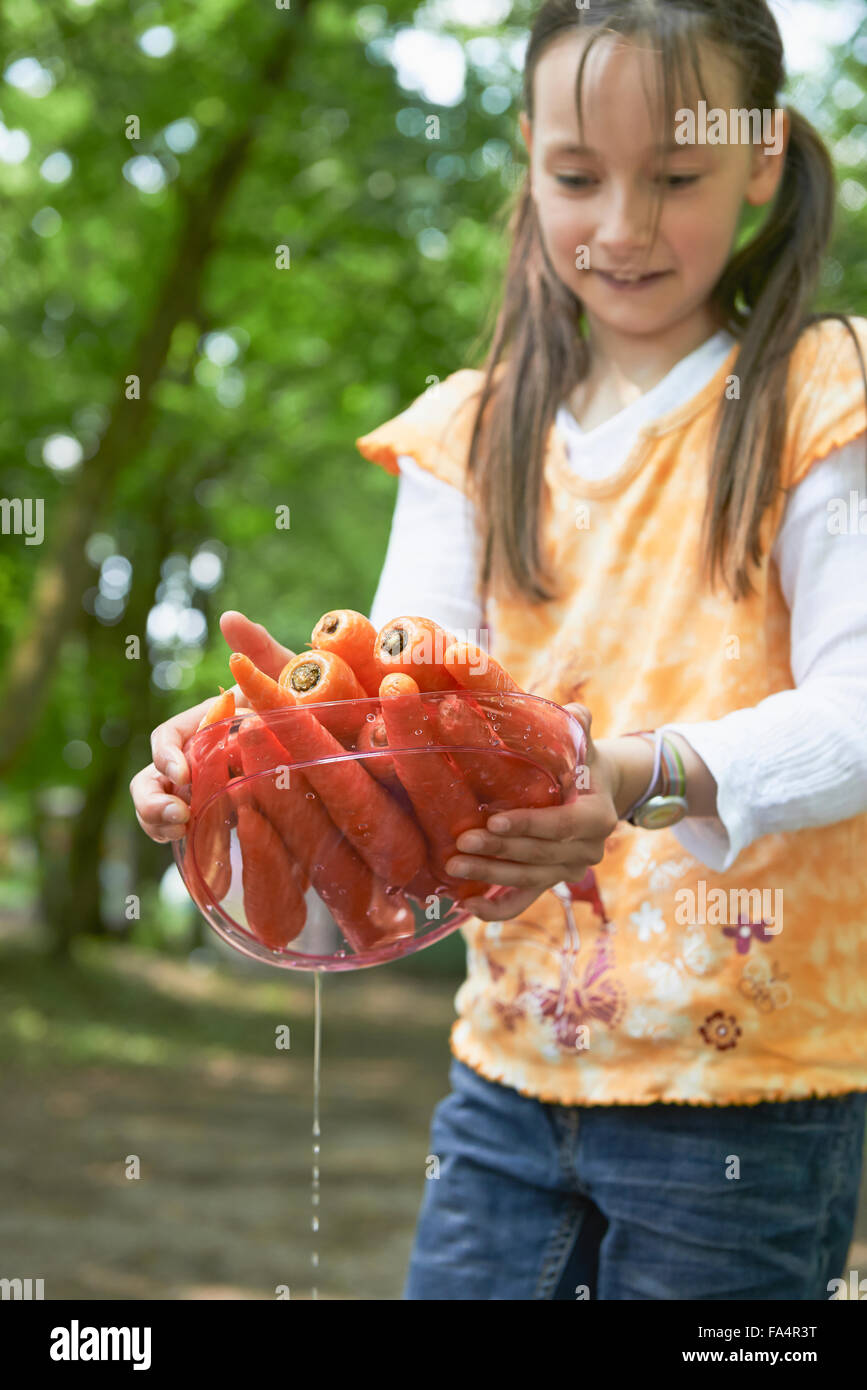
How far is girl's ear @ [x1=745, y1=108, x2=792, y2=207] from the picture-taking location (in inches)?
71.8

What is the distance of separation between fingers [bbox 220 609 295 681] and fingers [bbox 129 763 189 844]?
162mm

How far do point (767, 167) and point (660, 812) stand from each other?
34.6 inches

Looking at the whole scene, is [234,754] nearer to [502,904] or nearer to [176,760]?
[176,760]

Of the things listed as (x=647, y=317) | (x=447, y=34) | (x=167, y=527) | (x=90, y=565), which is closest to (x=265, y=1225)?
(x=90, y=565)

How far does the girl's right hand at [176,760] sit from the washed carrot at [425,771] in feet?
0.69

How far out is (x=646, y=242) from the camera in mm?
1734

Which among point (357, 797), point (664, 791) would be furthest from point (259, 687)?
point (664, 791)

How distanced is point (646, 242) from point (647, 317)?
132 millimetres

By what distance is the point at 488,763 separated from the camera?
1423 mm

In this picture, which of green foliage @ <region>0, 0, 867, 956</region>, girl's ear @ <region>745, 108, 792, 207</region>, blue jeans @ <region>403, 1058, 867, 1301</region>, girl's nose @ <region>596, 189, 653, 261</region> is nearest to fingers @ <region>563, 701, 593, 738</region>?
blue jeans @ <region>403, 1058, 867, 1301</region>

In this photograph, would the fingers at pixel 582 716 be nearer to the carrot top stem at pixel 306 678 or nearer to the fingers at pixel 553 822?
the fingers at pixel 553 822

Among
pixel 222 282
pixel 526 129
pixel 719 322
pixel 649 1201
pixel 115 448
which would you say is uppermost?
pixel 222 282

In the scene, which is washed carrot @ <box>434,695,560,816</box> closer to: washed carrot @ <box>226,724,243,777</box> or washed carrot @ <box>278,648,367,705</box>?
washed carrot @ <box>278,648,367,705</box>

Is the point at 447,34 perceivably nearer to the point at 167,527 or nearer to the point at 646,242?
the point at 167,527
